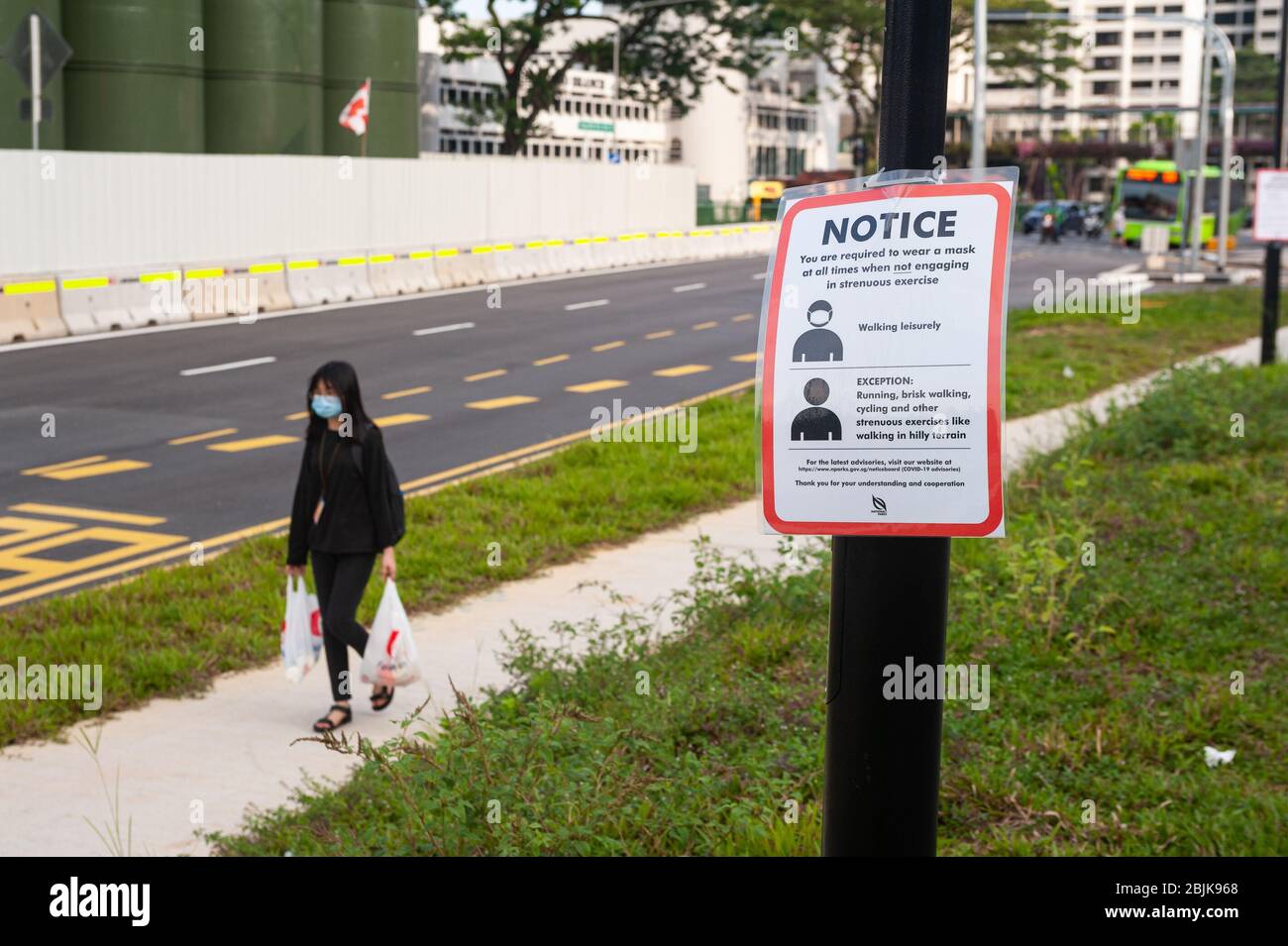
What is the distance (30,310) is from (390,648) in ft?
52.9

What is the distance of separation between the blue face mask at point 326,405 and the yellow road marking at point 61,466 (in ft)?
20.7

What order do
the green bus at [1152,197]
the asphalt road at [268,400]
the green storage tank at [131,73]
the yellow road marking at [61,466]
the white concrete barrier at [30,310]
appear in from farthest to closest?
the green bus at [1152,197] < the green storage tank at [131,73] < the white concrete barrier at [30,310] < the yellow road marking at [61,466] < the asphalt road at [268,400]

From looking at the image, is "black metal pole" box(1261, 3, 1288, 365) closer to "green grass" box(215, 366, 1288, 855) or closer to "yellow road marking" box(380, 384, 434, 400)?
"green grass" box(215, 366, 1288, 855)

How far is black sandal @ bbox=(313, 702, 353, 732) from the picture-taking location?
296 inches

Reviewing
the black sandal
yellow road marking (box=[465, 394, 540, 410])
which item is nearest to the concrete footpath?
the black sandal

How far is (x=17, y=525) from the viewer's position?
11492 mm

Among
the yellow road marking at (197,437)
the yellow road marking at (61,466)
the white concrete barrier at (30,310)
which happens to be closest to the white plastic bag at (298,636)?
the yellow road marking at (61,466)

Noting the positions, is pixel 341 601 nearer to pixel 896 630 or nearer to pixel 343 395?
pixel 343 395

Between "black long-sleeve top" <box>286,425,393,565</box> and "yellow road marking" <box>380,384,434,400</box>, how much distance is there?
993cm

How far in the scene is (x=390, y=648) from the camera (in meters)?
7.66

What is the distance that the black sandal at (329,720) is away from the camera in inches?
296

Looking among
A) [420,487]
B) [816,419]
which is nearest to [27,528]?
[420,487]

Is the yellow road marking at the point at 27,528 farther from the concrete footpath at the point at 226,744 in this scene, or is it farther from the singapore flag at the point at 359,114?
the singapore flag at the point at 359,114
